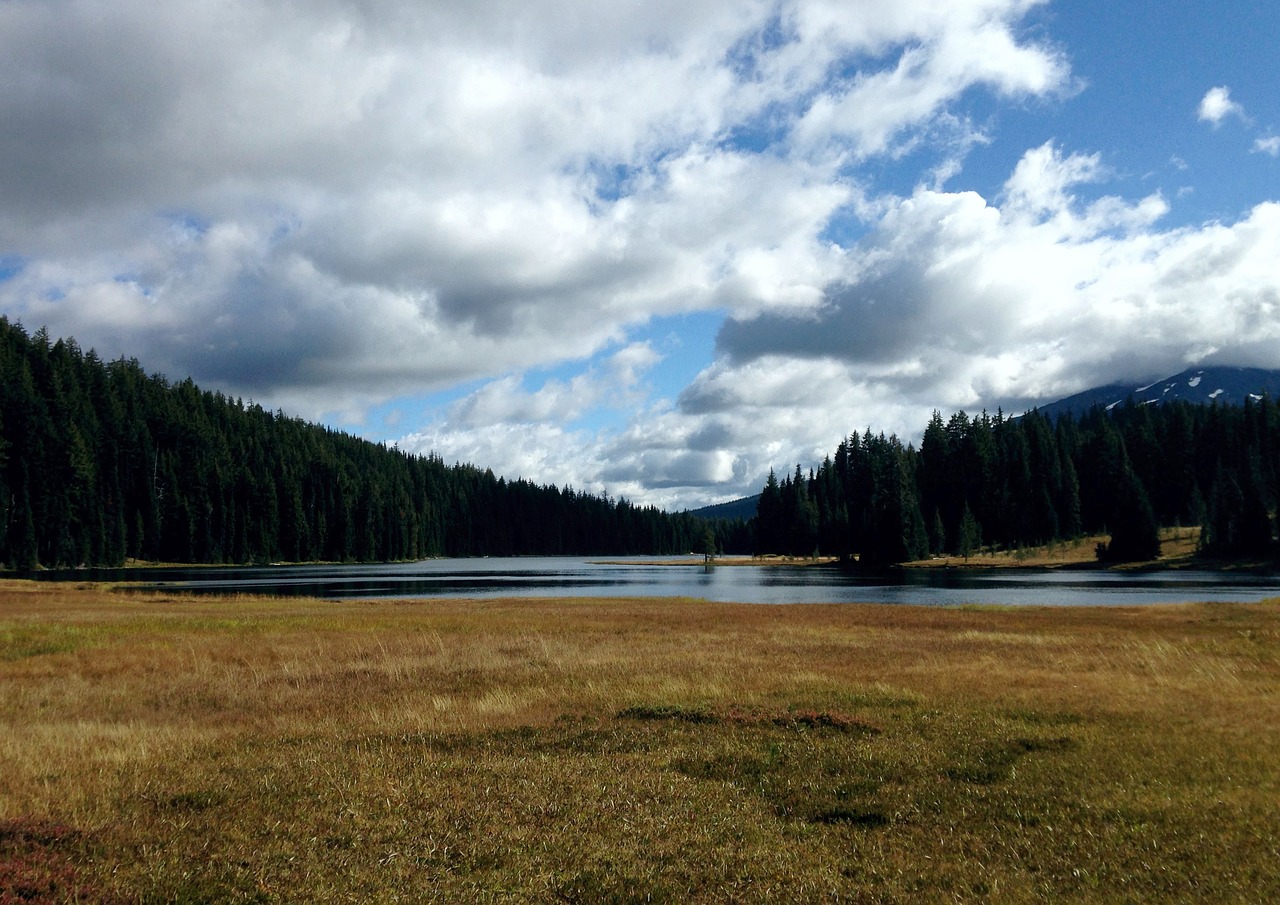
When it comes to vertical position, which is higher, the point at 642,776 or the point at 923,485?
the point at 923,485

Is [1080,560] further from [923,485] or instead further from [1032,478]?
[923,485]

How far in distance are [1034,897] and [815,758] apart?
6.60 m

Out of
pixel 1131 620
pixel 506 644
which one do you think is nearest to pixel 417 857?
pixel 506 644

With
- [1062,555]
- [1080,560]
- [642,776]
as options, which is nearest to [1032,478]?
[1062,555]

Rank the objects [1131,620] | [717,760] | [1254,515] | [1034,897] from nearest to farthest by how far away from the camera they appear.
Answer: [1034,897]
[717,760]
[1131,620]
[1254,515]

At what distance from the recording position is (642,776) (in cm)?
1479

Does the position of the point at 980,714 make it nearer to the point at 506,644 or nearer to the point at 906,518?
the point at 506,644

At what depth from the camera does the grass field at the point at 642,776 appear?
10211mm

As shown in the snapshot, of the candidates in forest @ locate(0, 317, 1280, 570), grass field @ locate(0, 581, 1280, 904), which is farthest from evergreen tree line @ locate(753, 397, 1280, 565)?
grass field @ locate(0, 581, 1280, 904)

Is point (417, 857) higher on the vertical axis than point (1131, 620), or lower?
higher

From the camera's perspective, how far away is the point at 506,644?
36562 mm

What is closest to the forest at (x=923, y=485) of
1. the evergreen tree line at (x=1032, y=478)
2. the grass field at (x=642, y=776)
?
the evergreen tree line at (x=1032, y=478)

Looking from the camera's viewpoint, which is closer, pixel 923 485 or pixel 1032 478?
pixel 1032 478

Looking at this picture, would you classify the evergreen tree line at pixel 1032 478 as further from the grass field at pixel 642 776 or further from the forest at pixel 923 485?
the grass field at pixel 642 776
